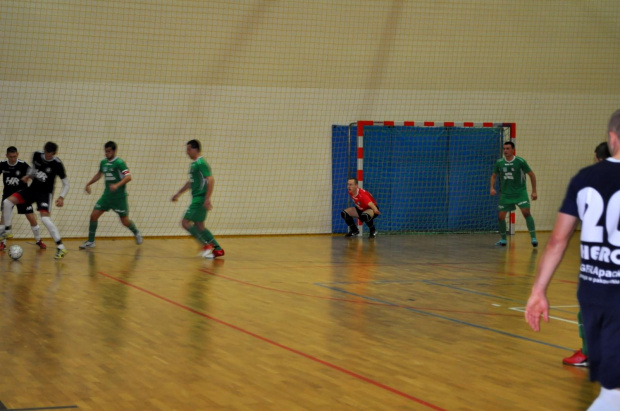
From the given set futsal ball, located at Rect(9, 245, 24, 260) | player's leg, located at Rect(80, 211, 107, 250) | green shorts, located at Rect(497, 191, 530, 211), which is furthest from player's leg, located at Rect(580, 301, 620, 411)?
green shorts, located at Rect(497, 191, 530, 211)

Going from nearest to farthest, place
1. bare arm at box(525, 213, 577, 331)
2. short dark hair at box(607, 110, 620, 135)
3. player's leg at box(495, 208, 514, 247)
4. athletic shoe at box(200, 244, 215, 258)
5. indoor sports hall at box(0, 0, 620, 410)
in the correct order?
short dark hair at box(607, 110, 620, 135) < bare arm at box(525, 213, 577, 331) < indoor sports hall at box(0, 0, 620, 410) < athletic shoe at box(200, 244, 215, 258) < player's leg at box(495, 208, 514, 247)

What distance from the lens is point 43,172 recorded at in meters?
13.0

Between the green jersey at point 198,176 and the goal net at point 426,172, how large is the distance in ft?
19.9

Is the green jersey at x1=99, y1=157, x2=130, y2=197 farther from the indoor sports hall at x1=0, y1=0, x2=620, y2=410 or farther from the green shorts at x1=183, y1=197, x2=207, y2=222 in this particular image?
the green shorts at x1=183, y1=197, x2=207, y2=222

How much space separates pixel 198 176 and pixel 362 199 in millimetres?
5491

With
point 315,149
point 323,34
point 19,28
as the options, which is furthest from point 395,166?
point 19,28

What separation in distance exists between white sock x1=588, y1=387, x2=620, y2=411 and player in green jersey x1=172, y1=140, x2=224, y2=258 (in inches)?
368

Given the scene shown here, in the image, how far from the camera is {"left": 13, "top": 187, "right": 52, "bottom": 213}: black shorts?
42.5 feet

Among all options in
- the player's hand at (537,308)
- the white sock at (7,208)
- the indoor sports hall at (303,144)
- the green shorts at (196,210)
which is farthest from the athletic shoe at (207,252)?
the player's hand at (537,308)

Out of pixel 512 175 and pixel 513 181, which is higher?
pixel 512 175

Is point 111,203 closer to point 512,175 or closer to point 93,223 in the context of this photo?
point 93,223

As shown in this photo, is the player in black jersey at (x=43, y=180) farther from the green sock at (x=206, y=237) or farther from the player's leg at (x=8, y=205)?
the green sock at (x=206, y=237)

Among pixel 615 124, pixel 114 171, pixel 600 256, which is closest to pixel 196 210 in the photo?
pixel 114 171

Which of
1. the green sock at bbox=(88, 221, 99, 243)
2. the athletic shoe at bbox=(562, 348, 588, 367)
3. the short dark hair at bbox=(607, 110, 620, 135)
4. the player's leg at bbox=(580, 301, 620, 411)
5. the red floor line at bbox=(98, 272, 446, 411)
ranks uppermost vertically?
the short dark hair at bbox=(607, 110, 620, 135)
